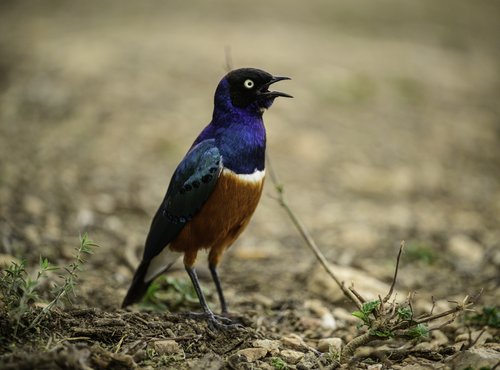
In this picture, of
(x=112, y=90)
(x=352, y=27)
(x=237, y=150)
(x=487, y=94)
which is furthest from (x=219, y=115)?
(x=352, y=27)

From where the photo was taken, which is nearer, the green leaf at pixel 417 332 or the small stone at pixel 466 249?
the green leaf at pixel 417 332

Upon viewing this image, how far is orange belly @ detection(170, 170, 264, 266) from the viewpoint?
141 inches

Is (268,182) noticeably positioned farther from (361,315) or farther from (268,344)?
(361,315)

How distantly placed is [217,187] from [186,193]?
0.22 m

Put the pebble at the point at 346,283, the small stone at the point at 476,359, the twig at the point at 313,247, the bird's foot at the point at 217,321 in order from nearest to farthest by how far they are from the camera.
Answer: the small stone at the point at 476,359, the twig at the point at 313,247, the bird's foot at the point at 217,321, the pebble at the point at 346,283

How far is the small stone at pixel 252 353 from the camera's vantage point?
3.02m

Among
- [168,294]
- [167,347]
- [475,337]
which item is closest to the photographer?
[167,347]

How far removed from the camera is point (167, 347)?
9.82 ft

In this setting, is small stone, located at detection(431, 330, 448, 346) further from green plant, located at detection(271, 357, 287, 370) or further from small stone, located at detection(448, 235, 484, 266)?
small stone, located at detection(448, 235, 484, 266)

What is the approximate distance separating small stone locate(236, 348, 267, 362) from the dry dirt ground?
0.01 metres

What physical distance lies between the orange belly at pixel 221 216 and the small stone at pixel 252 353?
0.86 meters

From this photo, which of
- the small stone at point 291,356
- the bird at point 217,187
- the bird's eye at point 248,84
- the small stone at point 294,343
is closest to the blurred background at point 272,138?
the bird at point 217,187

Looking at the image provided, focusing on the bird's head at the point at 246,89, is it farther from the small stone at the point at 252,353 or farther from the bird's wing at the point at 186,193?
the small stone at the point at 252,353

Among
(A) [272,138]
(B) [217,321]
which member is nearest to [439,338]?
(B) [217,321]
